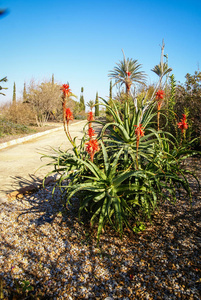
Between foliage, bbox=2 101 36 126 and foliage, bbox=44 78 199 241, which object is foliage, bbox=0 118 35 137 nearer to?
foliage, bbox=2 101 36 126

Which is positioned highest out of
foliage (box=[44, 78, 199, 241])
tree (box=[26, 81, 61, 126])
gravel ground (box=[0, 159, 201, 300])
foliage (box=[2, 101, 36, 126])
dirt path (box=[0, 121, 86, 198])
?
tree (box=[26, 81, 61, 126])

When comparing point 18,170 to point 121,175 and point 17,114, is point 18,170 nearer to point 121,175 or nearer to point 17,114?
point 121,175

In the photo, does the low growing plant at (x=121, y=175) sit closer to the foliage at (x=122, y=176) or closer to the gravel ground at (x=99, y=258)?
the foliage at (x=122, y=176)

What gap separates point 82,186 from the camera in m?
2.15

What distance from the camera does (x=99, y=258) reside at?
212 cm

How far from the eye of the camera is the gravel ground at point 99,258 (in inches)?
69.1

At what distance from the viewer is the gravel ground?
5.76 ft

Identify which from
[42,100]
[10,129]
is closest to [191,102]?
[10,129]

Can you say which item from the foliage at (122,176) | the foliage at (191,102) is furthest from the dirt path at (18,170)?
the foliage at (191,102)

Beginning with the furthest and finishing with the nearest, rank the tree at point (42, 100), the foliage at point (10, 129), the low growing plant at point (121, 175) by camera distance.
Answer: the tree at point (42, 100)
the foliage at point (10, 129)
the low growing plant at point (121, 175)

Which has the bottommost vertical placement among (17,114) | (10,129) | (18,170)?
(18,170)

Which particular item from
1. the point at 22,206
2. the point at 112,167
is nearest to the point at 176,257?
the point at 112,167

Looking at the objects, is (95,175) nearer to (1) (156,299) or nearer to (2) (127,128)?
(2) (127,128)

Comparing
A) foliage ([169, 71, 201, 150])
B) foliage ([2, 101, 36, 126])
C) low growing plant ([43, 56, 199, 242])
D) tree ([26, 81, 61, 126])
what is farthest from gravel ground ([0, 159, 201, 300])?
tree ([26, 81, 61, 126])
